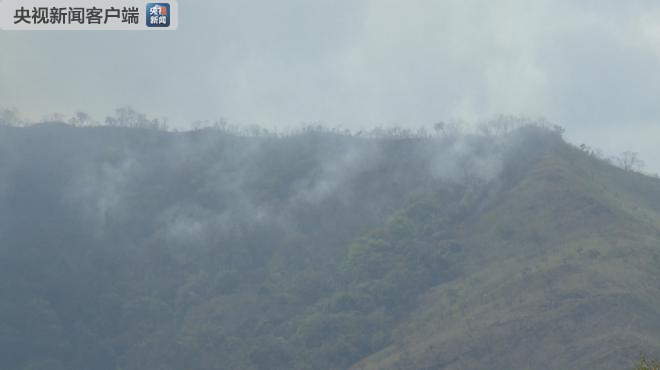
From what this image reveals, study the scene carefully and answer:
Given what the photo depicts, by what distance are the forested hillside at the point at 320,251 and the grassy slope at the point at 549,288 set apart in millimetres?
248

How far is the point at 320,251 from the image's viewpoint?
134 metres

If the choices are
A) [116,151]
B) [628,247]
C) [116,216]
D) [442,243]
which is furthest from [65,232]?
[628,247]

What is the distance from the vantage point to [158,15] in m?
69.1

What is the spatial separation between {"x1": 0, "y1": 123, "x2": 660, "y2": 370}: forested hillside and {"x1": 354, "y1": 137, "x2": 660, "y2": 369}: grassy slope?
248 millimetres

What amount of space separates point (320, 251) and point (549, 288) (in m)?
38.4

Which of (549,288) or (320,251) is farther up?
(320,251)

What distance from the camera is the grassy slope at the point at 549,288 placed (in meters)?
94.9

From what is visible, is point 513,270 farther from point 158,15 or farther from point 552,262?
point 158,15

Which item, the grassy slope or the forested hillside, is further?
the forested hillside

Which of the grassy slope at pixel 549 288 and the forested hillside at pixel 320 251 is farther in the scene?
the forested hillside at pixel 320 251

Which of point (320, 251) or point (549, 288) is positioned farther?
point (320, 251)

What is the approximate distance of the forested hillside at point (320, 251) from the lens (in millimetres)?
101312

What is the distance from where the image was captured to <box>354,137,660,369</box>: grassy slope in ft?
311

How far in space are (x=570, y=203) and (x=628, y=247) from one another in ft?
50.8
